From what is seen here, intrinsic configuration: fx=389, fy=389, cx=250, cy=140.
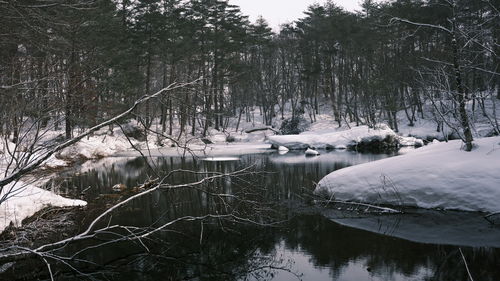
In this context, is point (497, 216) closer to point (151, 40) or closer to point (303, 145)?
point (303, 145)

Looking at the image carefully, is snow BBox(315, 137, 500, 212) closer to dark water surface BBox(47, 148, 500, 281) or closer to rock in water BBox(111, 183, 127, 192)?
dark water surface BBox(47, 148, 500, 281)

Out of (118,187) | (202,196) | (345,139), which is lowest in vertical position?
(202,196)

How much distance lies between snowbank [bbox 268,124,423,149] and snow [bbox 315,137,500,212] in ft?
53.7

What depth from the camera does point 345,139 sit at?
3103 cm

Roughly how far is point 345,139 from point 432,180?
20.5 metres

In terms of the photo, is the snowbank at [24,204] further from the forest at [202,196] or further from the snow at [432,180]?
the snow at [432,180]

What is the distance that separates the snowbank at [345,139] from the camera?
29.1 metres

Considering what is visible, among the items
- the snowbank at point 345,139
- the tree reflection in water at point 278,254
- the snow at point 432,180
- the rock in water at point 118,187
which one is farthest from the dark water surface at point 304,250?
the snowbank at point 345,139

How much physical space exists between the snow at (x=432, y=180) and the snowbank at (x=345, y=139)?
1637 cm

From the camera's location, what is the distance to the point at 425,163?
448 inches

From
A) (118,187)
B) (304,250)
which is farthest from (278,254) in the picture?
(118,187)

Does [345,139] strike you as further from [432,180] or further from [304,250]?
[304,250]

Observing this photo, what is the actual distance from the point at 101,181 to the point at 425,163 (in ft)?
42.7

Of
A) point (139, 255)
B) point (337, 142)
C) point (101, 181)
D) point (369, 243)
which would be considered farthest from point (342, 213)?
point (337, 142)
